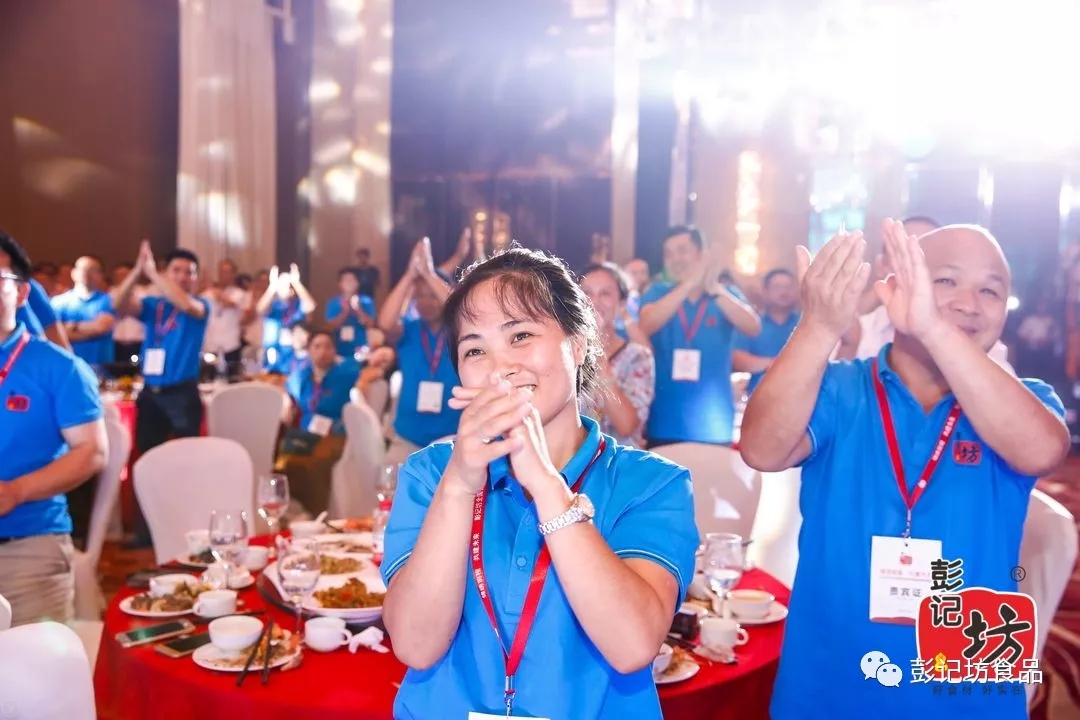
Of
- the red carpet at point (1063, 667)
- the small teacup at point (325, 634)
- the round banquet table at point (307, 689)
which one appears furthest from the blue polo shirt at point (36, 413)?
the red carpet at point (1063, 667)

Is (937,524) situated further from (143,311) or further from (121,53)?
(121,53)

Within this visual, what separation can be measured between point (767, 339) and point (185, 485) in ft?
11.8

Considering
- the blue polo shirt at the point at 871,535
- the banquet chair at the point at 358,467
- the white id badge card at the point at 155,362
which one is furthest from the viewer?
the white id badge card at the point at 155,362

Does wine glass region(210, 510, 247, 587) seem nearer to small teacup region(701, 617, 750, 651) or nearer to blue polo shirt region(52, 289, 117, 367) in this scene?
small teacup region(701, 617, 750, 651)

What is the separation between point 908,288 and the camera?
1.59m

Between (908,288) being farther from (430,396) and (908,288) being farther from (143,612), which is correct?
(430,396)

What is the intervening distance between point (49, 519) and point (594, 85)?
975 cm

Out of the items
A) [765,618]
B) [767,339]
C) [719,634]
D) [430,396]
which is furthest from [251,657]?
[767,339]

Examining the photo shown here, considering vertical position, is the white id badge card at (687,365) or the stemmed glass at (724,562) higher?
the white id badge card at (687,365)

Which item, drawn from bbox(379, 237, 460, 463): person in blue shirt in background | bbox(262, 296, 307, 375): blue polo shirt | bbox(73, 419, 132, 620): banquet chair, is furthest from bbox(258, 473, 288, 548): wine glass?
bbox(262, 296, 307, 375): blue polo shirt

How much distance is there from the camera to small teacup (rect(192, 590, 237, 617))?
2.11m

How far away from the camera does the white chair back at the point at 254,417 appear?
5258 mm

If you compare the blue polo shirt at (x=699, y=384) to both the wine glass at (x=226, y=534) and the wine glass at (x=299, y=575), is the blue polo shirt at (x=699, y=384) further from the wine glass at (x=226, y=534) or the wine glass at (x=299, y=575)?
the wine glass at (x=299, y=575)

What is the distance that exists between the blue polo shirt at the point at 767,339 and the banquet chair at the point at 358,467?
211cm
